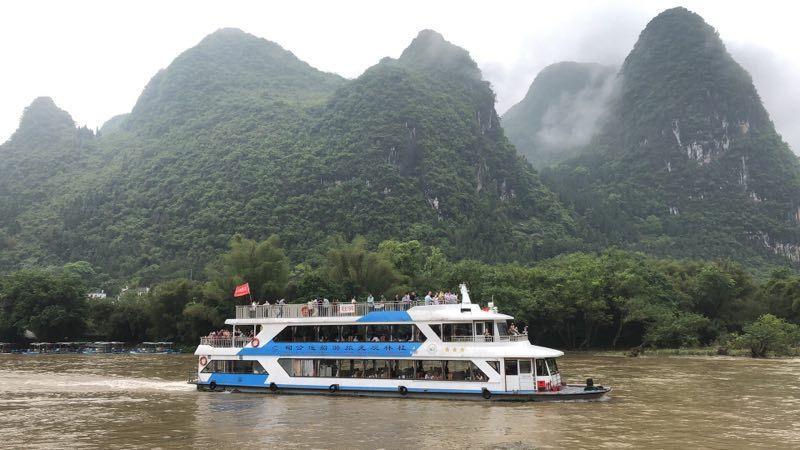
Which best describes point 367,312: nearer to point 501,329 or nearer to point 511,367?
point 501,329

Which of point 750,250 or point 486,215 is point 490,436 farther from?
point 750,250

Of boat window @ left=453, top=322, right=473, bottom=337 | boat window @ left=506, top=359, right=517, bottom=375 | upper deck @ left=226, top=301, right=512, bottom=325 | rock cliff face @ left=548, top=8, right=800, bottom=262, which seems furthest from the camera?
rock cliff face @ left=548, top=8, right=800, bottom=262

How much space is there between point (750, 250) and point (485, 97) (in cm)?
7281

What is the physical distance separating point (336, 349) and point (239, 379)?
478 centimetres

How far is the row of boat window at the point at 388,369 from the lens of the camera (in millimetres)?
24141

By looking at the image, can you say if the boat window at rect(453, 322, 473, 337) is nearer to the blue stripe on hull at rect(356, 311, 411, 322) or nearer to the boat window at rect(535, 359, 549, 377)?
the blue stripe on hull at rect(356, 311, 411, 322)

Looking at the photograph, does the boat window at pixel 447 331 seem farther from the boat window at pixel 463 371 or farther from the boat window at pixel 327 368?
the boat window at pixel 327 368

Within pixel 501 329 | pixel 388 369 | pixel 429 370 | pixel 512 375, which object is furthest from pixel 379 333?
pixel 512 375

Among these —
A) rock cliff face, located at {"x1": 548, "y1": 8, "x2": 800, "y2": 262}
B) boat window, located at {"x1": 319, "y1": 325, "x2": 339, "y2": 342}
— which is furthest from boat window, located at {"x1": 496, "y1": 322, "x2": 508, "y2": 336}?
rock cliff face, located at {"x1": 548, "y1": 8, "x2": 800, "y2": 262}

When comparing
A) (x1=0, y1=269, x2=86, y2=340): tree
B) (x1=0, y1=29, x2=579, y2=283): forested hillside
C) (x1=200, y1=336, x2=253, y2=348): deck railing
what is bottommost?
(x1=200, y1=336, x2=253, y2=348): deck railing

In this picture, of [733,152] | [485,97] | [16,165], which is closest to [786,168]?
[733,152]

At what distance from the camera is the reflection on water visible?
17.8 m

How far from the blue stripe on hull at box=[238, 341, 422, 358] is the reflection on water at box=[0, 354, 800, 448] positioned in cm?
174

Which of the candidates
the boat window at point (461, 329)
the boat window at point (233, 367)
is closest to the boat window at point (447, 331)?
the boat window at point (461, 329)
